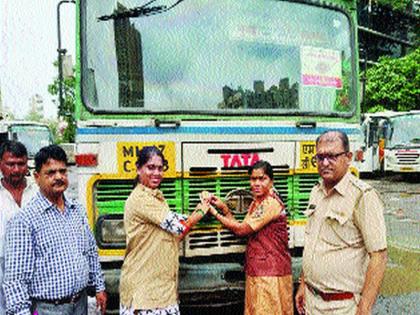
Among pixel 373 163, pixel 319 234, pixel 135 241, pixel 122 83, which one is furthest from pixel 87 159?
pixel 373 163

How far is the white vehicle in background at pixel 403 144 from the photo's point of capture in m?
17.4

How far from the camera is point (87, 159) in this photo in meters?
4.00

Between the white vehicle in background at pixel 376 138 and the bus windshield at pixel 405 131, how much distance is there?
0.24 m

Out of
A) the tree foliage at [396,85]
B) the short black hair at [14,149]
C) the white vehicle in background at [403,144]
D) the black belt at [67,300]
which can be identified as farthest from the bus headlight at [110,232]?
the tree foliage at [396,85]

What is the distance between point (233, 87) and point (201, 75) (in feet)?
0.93

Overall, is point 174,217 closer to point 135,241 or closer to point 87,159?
point 135,241

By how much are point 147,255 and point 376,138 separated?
56.0ft

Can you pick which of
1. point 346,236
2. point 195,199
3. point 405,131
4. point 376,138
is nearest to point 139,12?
point 195,199

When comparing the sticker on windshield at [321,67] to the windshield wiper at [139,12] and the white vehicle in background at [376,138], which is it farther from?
the white vehicle in background at [376,138]

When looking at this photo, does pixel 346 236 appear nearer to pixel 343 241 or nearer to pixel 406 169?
pixel 343 241

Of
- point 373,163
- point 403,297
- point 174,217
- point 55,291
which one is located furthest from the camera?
point 373,163

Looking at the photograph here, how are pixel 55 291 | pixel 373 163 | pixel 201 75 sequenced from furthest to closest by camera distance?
pixel 373 163, pixel 201 75, pixel 55 291

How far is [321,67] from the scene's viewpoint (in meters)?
4.73

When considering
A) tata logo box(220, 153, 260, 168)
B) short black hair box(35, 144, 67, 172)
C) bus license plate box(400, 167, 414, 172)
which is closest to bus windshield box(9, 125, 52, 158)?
bus license plate box(400, 167, 414, 172)
